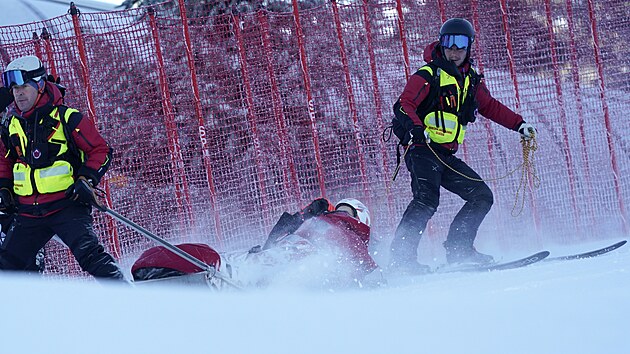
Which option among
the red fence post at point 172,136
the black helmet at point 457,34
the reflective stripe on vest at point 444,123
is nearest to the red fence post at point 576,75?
the reflective stripe on vest at point 444,123

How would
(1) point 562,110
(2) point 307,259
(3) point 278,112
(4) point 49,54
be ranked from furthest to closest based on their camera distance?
1. (1) point 562,110
2. (3) point 278,112
3. (4) point 49,54
4. (2) point 307,259

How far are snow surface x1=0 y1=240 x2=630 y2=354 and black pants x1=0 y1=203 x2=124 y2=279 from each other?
7.95ft

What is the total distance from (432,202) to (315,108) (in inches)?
88.5

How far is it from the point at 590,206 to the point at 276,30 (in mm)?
3639

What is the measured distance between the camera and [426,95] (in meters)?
6.32

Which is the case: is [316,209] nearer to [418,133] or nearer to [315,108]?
[418,133]

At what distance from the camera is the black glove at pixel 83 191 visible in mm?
5176

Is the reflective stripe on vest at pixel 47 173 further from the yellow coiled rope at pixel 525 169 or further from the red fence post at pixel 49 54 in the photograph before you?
the yellow coiled rope at pixel 525 169

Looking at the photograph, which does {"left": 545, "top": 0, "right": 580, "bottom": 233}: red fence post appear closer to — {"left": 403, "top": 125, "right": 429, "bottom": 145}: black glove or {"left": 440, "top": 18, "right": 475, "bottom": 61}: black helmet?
{"left": 440, "top": 18, "right": 475, "bottom": 61}: black helmet

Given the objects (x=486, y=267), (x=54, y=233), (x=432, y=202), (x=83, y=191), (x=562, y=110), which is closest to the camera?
(x=83, y=191)

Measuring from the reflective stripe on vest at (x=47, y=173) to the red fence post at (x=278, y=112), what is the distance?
10.1 feet

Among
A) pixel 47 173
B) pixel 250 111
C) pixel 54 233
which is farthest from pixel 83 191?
pixel 250 111

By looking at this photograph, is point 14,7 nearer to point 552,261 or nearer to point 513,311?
point 552,261

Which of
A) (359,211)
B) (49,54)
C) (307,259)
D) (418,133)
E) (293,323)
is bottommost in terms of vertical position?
(307,259)
